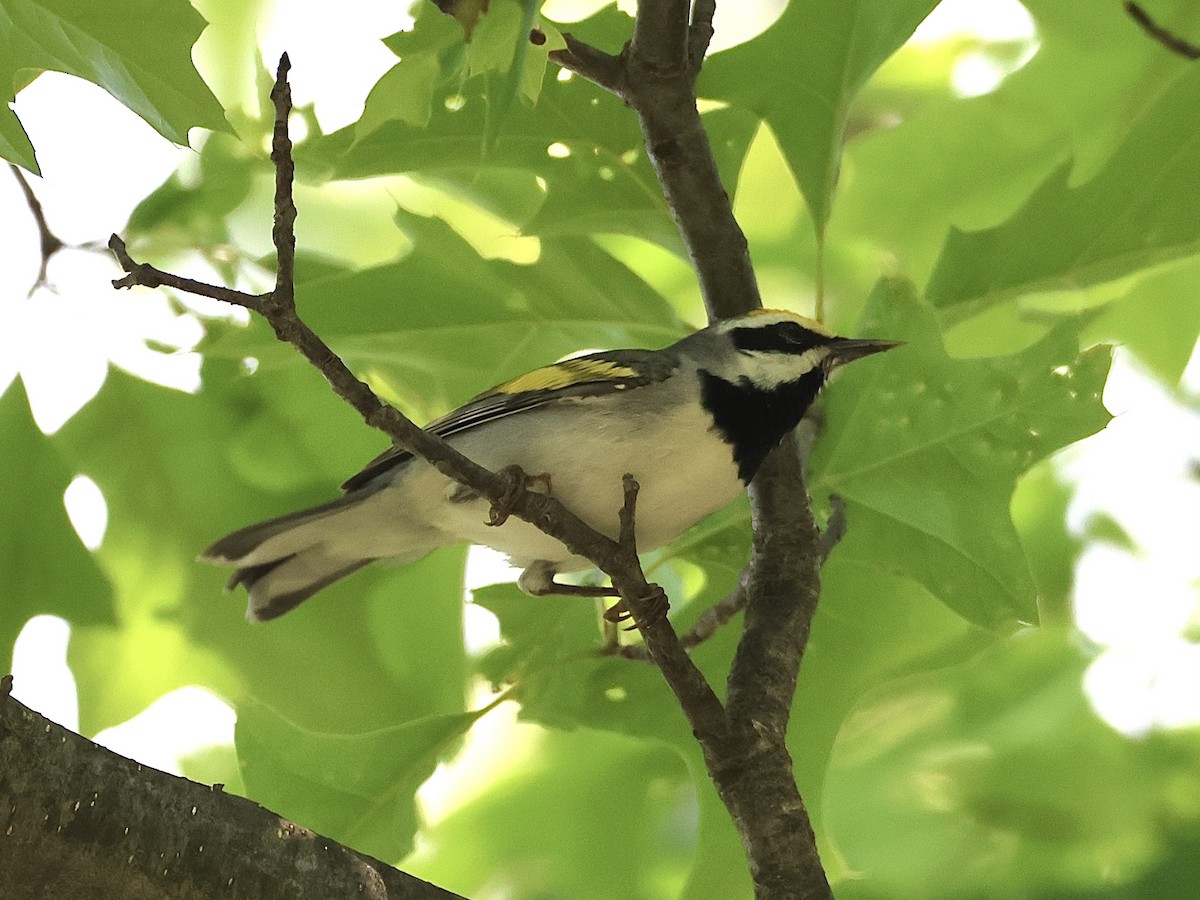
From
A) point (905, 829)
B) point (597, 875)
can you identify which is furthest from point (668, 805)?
point (905, 829)

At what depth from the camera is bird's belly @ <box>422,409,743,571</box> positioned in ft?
9.43

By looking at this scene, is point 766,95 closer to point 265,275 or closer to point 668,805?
point 265,275

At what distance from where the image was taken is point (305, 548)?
10.5ft

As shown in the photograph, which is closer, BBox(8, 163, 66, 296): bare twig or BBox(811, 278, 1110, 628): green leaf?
BBox(811, 278, 1110, 628): green leaf

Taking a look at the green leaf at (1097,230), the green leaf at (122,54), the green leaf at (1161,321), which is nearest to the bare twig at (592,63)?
the green leaf at (122,54)

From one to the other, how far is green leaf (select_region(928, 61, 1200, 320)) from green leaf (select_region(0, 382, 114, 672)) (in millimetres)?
2058

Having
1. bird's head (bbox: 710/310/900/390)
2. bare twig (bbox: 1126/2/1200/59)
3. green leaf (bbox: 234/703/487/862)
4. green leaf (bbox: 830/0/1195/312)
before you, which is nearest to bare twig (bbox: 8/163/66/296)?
green leaf (bbox: 234/703/487/862)

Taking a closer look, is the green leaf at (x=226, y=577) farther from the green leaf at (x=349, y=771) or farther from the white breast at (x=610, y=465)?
the white breast at (x=610, y=465)

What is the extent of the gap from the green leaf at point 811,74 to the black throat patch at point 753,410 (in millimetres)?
399

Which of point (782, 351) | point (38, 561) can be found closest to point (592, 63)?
point (782, 351)

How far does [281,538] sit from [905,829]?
72.3 inches

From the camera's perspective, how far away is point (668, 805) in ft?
13.6

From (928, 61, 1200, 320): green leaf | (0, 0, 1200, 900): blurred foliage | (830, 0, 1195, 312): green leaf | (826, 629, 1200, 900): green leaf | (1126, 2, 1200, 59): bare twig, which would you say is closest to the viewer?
(0, 0, 1200, 900): blurred foliage

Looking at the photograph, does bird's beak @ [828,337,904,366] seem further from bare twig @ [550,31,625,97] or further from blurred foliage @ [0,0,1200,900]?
bare twig @ [550,31,625,97]
